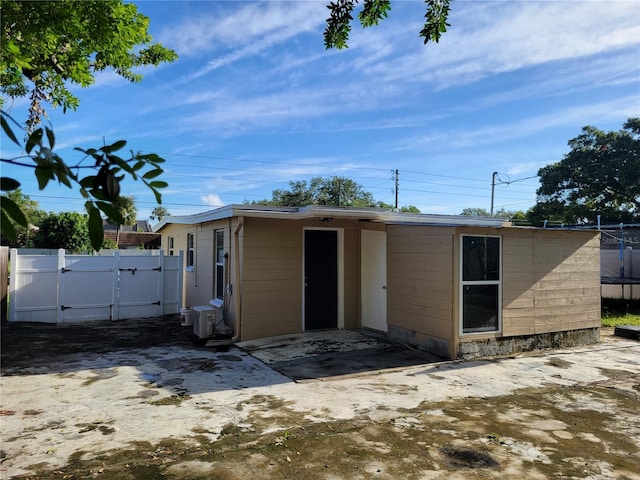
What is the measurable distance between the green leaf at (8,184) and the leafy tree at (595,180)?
1115 inches

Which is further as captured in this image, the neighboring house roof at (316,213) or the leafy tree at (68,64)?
the neighboring house roof at (316,213)

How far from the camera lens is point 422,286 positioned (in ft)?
23.0

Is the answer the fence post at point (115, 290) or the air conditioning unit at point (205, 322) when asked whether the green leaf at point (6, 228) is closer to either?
the air conditioning unit at point (205, 322)

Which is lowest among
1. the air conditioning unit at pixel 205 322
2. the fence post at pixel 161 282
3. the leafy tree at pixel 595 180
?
the air conditioning unit at pixel 205 322

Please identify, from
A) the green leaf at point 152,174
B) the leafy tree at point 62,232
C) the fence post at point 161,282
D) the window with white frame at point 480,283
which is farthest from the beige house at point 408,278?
the leafy tree at point 62,232

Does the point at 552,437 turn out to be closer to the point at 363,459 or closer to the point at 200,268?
the point at 363,459

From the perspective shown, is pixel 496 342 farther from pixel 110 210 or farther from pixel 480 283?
pixel 110 210

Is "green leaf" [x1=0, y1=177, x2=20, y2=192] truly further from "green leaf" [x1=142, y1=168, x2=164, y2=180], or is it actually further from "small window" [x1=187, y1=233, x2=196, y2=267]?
"small window" [x1=187, y1=233, x2=196, y2=267]

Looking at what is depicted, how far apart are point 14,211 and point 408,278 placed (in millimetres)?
6778

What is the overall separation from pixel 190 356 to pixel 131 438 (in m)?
2.99

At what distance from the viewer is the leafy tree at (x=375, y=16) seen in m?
3.09

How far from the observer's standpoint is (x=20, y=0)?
307 cm

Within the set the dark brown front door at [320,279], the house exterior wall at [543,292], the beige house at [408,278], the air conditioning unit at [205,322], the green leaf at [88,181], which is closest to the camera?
the green leaf at [88,181]

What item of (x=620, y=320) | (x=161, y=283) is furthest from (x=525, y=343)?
(x=161, y=283)
